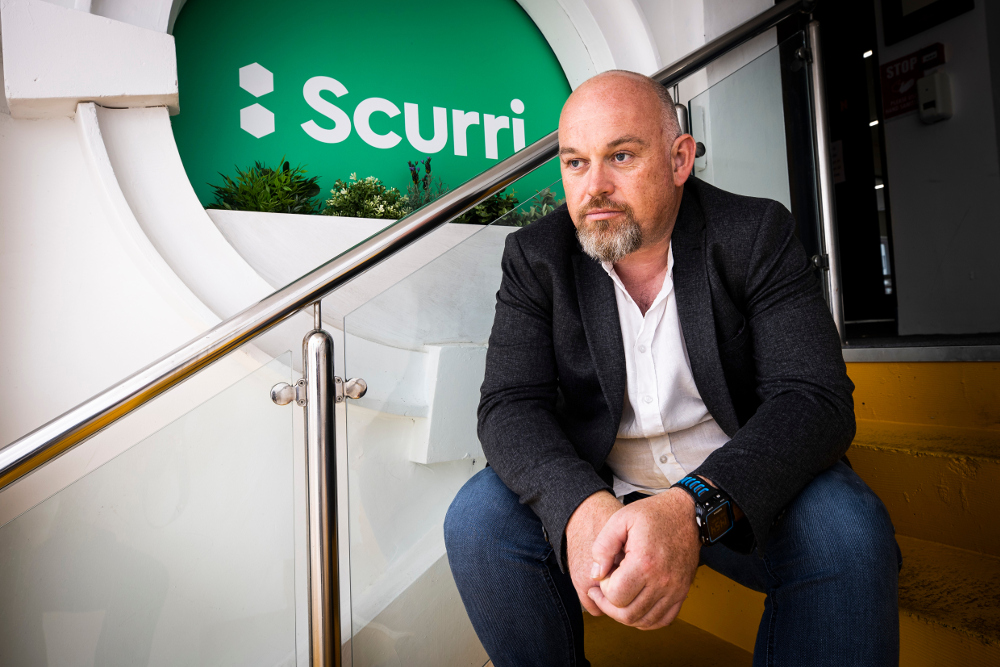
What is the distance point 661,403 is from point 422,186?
79.6 inches

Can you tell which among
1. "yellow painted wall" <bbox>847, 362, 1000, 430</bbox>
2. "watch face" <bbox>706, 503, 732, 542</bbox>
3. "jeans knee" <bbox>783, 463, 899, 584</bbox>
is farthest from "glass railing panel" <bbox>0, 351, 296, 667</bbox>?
"yellow painted wall" <bbox>847, 362, 1000, 430</bbox>

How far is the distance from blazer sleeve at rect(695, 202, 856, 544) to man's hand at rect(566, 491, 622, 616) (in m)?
0.15

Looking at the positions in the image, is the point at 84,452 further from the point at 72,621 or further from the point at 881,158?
the point at 881,158

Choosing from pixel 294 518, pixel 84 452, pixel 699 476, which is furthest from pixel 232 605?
pixel 84 452

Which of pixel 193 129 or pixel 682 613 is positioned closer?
pixel 682 613

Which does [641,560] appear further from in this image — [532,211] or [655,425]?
[532,211]

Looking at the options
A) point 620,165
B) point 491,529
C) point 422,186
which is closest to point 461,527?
point 491,529

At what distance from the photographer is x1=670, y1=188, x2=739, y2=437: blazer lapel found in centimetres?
104

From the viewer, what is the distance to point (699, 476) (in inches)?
33.9

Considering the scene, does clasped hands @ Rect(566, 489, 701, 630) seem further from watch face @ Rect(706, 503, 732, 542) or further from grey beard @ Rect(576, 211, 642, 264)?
grey beard @ Rect(576, 211, 642, 264)

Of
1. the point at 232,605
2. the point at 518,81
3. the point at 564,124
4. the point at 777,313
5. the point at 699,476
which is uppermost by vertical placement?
the point at 518,81

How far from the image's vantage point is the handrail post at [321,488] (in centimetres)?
119

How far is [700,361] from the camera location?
3.45 ft

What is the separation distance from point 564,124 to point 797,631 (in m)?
0.94
